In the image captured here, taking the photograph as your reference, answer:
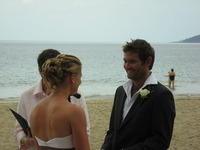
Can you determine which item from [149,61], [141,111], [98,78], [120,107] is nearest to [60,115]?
[141,111]

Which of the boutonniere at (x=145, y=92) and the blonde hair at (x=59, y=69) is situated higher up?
the blonde hair at (x=59, y=69)

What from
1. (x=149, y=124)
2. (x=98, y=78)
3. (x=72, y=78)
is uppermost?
(x=72, y=78)

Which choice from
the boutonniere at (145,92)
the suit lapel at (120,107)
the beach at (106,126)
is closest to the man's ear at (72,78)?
the boutonniere at (145,92)

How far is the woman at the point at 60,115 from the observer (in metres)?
2.18

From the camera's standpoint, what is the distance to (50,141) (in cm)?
224

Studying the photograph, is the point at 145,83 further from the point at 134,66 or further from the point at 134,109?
the point at 134,109

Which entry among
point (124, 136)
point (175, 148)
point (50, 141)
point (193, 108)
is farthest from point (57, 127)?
point (193, 108)

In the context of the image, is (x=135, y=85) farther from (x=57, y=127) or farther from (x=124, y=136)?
(x=57, y=127)

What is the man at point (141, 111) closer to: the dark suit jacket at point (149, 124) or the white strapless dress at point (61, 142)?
the dark suit jacket at point (149, 124)

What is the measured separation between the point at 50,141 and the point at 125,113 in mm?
1097

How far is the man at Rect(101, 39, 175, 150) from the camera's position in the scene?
2783 millimetres

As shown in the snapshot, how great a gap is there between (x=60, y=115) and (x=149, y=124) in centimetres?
107

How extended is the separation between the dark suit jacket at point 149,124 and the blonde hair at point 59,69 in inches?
34.7

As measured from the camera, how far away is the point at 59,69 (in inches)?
89.2
